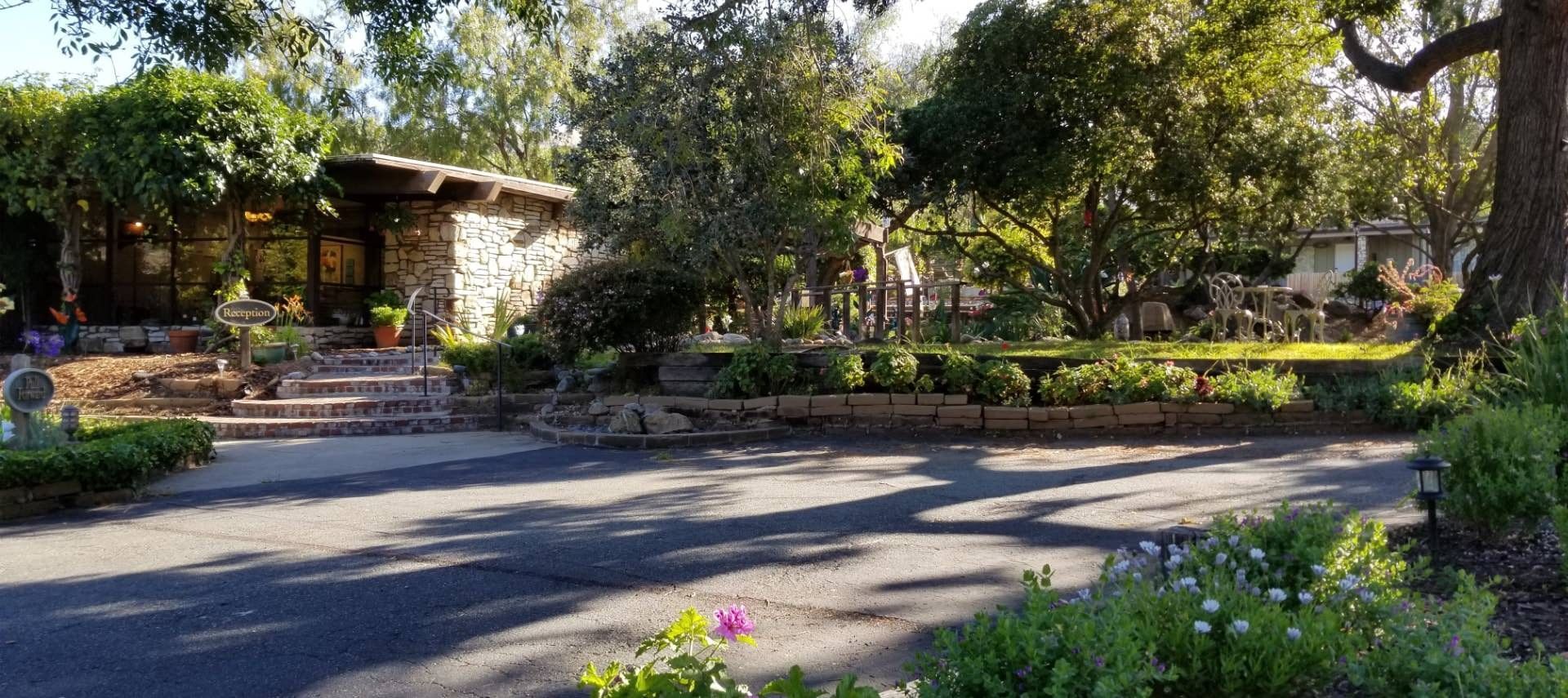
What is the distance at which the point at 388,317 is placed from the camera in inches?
704

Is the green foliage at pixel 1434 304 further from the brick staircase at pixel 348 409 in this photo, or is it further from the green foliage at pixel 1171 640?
the brick staircase at pixel 348 409

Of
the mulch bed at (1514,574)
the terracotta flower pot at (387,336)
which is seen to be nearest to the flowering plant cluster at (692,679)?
the mulch bed at (1514,574)

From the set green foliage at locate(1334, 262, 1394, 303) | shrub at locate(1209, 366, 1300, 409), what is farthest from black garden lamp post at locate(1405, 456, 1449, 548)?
green foliage at locate(1334, 262, 1394, 303)

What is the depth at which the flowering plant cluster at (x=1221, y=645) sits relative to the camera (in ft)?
8.51

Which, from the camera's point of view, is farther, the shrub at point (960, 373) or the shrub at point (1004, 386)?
the shrub at point (960, 373)

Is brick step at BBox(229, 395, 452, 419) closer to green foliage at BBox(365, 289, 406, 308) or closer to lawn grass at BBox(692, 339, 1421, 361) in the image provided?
lawn grass at BBox(692, 339, 1421, 361)

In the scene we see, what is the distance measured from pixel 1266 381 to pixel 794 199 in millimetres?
4896

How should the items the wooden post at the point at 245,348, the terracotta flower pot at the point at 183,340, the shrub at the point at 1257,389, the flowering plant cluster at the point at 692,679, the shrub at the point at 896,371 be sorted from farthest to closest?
the terracotta flower pot at the point at 183,340, the wooden post at the point at 245,348, the shrub at the point at 896,371, the shrub at the point at 1257,389, the flowering plant cluster at the point at 692,679

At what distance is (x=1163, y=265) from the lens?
2039 cm

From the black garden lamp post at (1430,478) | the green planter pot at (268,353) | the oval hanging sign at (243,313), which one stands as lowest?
the black garden lamp post at (1430,478)

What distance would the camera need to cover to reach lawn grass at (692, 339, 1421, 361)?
10906 millimetres

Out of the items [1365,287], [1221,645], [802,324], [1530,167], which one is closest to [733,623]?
[1221,645]

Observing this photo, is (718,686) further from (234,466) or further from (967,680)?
(234,466)

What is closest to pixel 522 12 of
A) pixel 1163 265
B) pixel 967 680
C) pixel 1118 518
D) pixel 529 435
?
pixel 529 435
